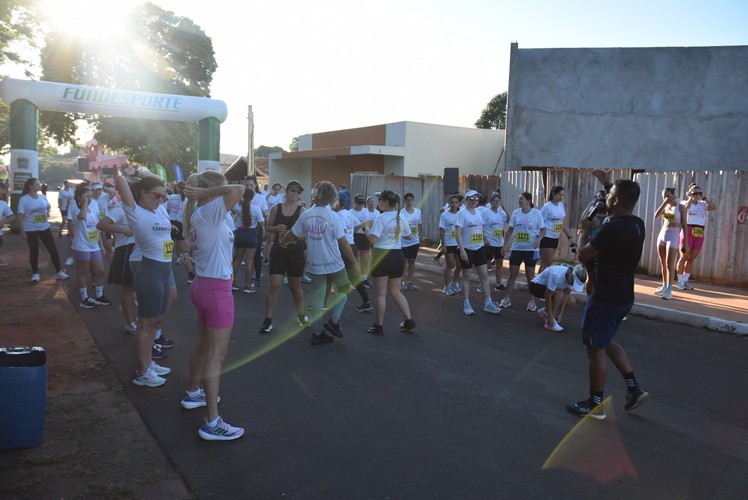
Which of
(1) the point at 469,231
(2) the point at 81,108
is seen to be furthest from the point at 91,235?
(2) the point at 81,108

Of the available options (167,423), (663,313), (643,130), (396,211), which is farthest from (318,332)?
(643,130)

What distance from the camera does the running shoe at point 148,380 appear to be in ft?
16.7

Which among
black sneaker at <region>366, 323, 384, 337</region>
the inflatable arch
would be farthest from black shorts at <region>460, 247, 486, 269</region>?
the inflatable arch

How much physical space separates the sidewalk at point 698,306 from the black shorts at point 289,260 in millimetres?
4414

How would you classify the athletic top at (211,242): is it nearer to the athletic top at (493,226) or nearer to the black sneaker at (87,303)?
the black sneaker at (87,303)

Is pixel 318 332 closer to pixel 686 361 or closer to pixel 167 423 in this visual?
pixel 167 423

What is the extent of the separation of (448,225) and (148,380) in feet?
18.4

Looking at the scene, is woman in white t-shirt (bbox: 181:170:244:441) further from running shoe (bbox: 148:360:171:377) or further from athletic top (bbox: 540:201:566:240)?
athletic top (bbox: 540:201:566:240)

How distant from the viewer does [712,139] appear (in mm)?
18609

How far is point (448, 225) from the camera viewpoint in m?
9.34

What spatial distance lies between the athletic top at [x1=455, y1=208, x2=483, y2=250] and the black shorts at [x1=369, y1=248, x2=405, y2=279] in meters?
1.85

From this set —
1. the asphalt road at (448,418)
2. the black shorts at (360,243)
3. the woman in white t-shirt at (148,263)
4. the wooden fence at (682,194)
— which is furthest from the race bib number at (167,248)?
the wooden fence at (682,194)

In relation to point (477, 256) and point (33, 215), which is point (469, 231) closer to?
point (477, 256)

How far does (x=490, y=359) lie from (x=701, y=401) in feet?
6.67
